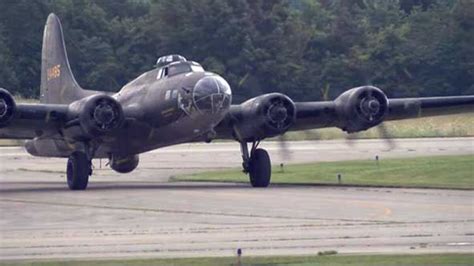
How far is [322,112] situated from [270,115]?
2.27m

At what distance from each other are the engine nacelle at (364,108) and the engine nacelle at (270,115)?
1768 mm

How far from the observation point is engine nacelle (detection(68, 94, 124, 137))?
35.1 m

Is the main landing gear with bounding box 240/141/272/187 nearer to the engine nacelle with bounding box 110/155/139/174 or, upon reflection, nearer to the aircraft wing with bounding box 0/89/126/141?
the engine nacelle with bounding box 110/155/139/174

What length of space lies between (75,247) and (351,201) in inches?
403

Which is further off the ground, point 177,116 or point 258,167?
point 177,116

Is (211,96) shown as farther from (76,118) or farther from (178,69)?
(76,118)

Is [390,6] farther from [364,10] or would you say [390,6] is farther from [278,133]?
[278,133]

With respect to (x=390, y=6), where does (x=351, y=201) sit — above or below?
below

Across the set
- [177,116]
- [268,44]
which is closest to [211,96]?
[177,116]

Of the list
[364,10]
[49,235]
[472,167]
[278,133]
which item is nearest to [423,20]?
[364,10]

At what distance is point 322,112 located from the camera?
3778cm

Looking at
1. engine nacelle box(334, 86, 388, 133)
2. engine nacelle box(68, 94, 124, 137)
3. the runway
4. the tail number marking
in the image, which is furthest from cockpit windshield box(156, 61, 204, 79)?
the tail number marking

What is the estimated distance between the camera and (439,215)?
87.9ft

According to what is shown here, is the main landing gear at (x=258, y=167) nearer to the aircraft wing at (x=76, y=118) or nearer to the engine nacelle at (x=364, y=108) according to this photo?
the engine nacelle at (x=364, y=108)
